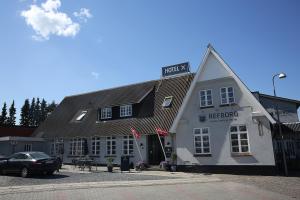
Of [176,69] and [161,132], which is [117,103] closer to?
[176,69]

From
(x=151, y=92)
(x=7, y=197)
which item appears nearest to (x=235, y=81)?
(x=151, y=92)

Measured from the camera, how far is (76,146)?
3097 cm

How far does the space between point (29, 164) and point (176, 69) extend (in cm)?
1740

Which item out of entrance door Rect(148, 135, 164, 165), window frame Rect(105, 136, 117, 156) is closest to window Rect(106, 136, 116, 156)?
window frame Rect(105, 136, 117, 156)

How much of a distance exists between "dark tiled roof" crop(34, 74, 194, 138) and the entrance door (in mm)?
1081

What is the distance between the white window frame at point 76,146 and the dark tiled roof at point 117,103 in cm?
73

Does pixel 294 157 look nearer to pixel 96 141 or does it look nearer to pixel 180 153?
pixel 180 153

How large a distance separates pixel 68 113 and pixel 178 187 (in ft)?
84.1

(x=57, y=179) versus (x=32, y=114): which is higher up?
(x=32, y=114)

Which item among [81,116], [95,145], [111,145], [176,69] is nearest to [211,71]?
[176,69]

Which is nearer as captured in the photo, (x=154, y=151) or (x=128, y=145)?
(x=154, y=151)

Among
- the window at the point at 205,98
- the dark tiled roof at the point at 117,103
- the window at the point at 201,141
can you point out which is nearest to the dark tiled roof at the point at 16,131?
the dark tiled roof at the point at 117,103

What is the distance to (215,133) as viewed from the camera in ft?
69.6

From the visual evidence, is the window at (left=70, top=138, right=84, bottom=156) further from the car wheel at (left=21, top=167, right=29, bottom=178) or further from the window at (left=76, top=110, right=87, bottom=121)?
the car wheel at (left=21, top=167, right=29, bottom=178)
